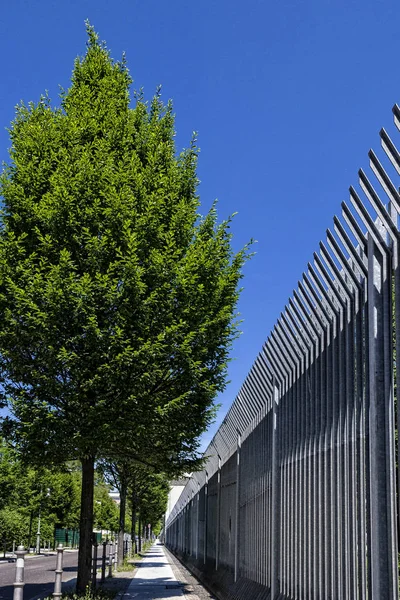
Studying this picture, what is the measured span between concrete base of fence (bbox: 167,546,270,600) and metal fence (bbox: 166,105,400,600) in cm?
9

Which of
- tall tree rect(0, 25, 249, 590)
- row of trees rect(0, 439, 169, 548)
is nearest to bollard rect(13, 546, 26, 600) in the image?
tall tree rect(0, 25, 249, 590)

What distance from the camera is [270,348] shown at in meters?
9.62

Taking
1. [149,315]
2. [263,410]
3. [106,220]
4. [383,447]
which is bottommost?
[383,447]

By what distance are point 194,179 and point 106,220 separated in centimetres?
305

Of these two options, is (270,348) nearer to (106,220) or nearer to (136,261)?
(136,261)

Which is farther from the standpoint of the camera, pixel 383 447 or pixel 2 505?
pixel 2 505

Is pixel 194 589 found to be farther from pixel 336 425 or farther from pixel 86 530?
pixel 336 425

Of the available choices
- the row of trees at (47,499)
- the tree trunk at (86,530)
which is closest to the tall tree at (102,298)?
the tree trunk at (86,530)

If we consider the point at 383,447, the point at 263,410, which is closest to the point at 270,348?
the point at 263,410

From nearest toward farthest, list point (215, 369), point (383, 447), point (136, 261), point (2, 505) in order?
point (383, 447), point (136, 261), point (215, 369), point (2, 505)

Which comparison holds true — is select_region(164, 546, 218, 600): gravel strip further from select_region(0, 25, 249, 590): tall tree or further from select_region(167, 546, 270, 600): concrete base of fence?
select_region(0, 25, 249, 590): tall tree

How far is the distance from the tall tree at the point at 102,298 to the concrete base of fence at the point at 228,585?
2797 mm

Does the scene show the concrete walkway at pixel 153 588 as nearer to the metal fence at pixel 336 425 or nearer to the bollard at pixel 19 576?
the metal fence at pixel 336 425

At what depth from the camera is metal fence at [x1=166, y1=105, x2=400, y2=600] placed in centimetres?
534
